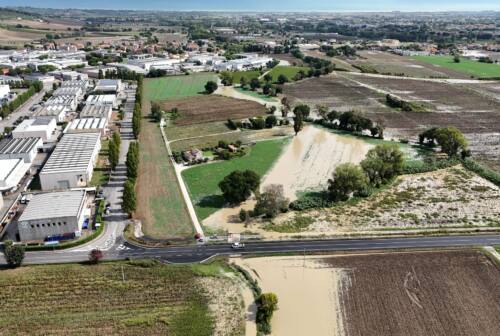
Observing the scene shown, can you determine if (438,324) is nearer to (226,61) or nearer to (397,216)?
(397,216)

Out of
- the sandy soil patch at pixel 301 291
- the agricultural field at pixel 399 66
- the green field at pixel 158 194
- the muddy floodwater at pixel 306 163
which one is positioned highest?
the agricultural field at pixel 399 66

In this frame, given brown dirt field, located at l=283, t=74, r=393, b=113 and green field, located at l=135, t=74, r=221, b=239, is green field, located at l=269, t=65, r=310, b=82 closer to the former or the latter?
brown dirt field, located at l=283, t=74, r=393, b=113

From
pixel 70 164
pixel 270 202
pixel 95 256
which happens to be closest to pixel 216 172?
pixel 270 202

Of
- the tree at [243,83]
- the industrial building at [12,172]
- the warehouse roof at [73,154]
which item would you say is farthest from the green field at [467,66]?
the industrial building at [12,172]

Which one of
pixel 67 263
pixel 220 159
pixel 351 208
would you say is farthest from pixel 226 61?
pixel 67 263

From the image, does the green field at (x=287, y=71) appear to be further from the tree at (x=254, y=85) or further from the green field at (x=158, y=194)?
the green field at (x=158, y=194)
